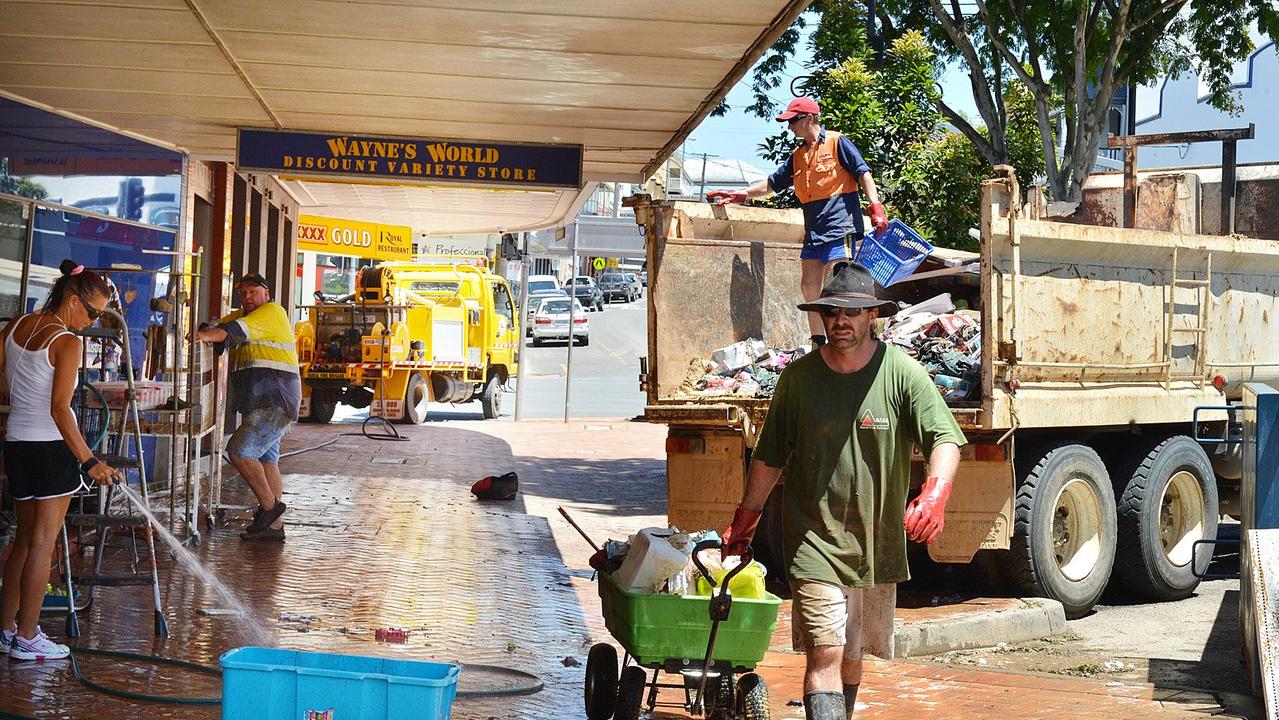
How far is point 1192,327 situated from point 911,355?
245cm

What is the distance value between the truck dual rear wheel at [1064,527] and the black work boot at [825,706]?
3.52m

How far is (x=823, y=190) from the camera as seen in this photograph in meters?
8.79

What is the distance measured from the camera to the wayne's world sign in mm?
10945

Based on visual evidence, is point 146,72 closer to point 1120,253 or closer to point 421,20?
point 421,20

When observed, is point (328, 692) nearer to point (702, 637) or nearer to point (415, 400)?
point (702, 637)

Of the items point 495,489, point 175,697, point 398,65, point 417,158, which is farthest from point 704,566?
point 495,489

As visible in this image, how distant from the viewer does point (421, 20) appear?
7.34 m

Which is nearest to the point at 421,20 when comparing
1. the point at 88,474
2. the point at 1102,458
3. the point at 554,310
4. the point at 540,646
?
the point at 88,474

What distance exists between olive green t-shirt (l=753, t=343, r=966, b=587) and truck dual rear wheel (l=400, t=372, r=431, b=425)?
1717 centimetres

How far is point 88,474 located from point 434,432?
1476 centimetres

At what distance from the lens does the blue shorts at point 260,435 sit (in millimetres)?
10602

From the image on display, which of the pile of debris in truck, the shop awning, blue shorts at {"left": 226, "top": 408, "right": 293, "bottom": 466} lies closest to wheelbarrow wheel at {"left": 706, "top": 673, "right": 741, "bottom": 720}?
the pile of debris in truck

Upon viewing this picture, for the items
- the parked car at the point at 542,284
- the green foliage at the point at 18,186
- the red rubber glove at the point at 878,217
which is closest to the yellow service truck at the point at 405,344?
the green foliage at the point at 18,186

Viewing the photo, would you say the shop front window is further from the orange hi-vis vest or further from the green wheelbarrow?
the green wheelbarrow
